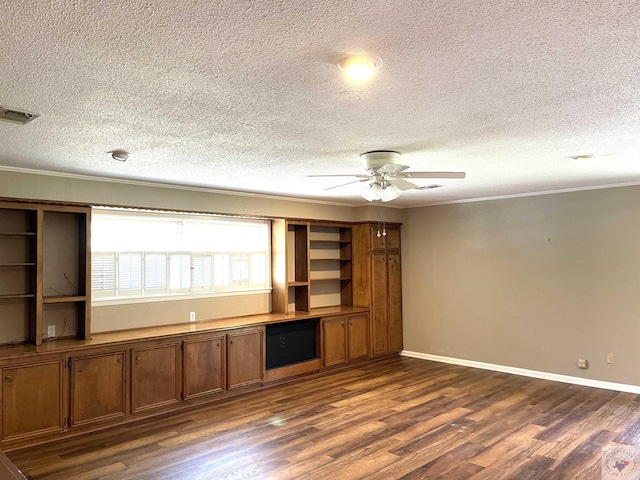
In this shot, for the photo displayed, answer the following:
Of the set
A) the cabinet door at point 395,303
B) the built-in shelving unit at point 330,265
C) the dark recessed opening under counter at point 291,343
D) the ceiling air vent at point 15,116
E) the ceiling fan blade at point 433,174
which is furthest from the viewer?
the cabinet door at point 395,303

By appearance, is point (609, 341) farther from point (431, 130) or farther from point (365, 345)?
point (431, 130)

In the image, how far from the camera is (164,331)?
511 cm

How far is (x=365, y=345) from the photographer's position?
23.2 ft

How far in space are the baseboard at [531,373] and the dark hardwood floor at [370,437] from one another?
16cm

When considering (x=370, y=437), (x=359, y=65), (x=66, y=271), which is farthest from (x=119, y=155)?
(x=370, y=437)

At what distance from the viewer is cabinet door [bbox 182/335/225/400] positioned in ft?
16.7

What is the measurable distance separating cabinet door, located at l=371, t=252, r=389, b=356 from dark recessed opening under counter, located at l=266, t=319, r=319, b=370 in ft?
3.74

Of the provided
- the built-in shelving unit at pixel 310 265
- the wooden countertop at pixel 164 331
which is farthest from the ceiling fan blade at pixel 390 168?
the built-in shelving unit at pixel 310 265

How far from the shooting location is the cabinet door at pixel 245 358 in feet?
18.0

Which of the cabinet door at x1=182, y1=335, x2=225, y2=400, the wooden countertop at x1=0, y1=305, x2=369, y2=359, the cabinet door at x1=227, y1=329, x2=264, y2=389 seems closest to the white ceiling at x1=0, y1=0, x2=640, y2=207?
the wooden countertop at x1=0, y1=305, x2=369, y2=359

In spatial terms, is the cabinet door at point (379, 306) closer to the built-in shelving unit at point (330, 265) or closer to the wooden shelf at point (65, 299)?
the built-in shelving unit at point (330, 265)

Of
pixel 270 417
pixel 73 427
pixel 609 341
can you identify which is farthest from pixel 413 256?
pixel 73 427

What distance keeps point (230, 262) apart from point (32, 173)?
2588mm

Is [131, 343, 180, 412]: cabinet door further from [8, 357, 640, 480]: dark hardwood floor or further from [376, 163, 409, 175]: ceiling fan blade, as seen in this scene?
[376, 163, 409, 175]: ceiling fan blade
